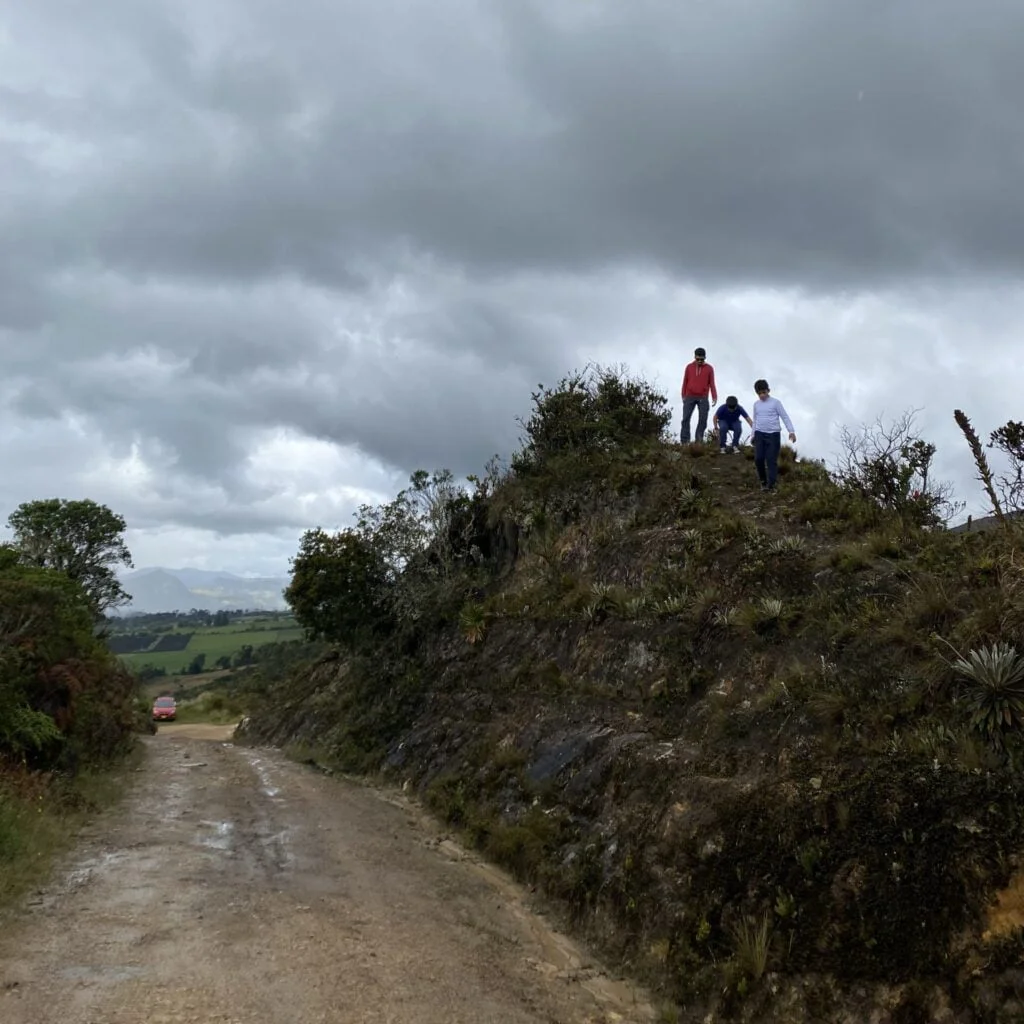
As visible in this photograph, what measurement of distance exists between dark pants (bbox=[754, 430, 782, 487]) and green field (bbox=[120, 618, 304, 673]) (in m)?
102

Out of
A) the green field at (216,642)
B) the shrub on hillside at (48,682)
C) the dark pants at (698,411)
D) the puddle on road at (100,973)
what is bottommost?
the green field at (216,642)

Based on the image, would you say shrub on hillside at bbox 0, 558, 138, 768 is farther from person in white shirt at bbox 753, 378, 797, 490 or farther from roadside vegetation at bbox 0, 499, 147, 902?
person in white shirt at bbox 753, 378, 797, 490

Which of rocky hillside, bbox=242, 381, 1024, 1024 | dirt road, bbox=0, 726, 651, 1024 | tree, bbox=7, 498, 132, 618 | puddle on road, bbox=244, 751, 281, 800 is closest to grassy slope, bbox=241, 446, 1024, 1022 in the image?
rocky hillside, bbox=242, 381, 1024, 1024

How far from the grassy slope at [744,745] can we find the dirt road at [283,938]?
923mm

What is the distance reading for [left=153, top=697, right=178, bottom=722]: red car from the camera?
48.3 meters

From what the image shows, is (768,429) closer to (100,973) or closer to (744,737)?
(744,737)

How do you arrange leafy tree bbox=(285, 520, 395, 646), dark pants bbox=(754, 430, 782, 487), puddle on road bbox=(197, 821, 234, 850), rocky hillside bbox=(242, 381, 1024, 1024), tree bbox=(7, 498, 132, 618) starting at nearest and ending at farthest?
rocky hillside bbox=(242, 381, 1024, 1024) → puddle on road bbox=(197, 821, 234, 850) → dark pants bbox=(754, 430, 782, 487) → leafy tree bbox=(285, 520, 395, 646) → tree bbox=(7, 498, 132, 618)

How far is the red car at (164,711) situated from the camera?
159 ft

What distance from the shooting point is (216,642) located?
15138 cm

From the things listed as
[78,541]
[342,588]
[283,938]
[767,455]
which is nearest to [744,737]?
[283,938]

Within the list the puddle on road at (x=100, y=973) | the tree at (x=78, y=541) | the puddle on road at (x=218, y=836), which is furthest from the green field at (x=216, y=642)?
the puddle on road at (x=100, y=973)

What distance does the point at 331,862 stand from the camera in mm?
10469

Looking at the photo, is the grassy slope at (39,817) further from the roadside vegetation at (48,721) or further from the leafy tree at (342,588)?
the leafy tree at (342,588)

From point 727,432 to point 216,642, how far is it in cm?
14657
